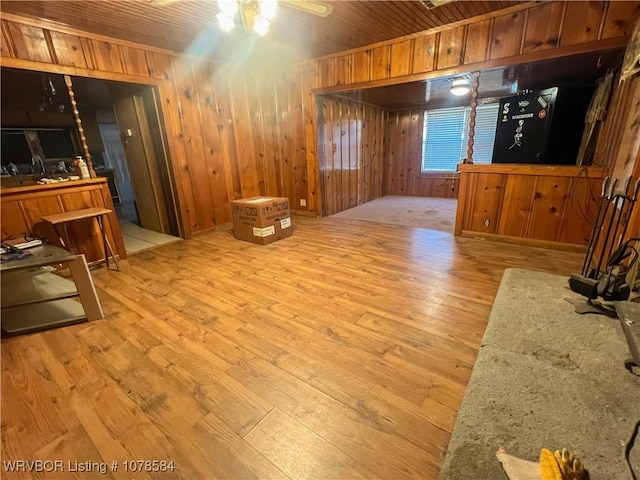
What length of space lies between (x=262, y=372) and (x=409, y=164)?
6101 mm

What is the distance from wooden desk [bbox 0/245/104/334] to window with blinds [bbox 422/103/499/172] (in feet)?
20.6

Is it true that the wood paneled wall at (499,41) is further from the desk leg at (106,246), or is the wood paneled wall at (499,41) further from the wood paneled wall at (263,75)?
the desk leg at (106,246)

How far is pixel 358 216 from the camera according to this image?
4.79 meters

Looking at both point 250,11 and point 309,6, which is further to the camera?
point 309,6

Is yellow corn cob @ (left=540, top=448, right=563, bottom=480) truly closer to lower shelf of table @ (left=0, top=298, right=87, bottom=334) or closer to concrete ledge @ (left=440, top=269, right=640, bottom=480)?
concrete ledge @ (left=440, top=269, right=640, bottom=480)

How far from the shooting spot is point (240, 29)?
115 inches

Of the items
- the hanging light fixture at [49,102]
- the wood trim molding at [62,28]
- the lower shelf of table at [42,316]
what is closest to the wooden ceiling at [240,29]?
the wood trim molding at [62,28]

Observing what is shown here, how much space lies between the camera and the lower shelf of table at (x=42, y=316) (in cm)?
193

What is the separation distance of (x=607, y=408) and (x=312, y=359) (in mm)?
1290

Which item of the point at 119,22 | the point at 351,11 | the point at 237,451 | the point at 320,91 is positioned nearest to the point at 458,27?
the point at 351,11

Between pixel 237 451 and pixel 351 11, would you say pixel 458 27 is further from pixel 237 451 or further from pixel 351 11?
pixel 237 451

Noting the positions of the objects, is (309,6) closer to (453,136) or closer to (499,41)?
(499,41)

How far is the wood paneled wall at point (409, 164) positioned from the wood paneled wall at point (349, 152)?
34 centimetres

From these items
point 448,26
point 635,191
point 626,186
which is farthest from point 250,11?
point 635,191
